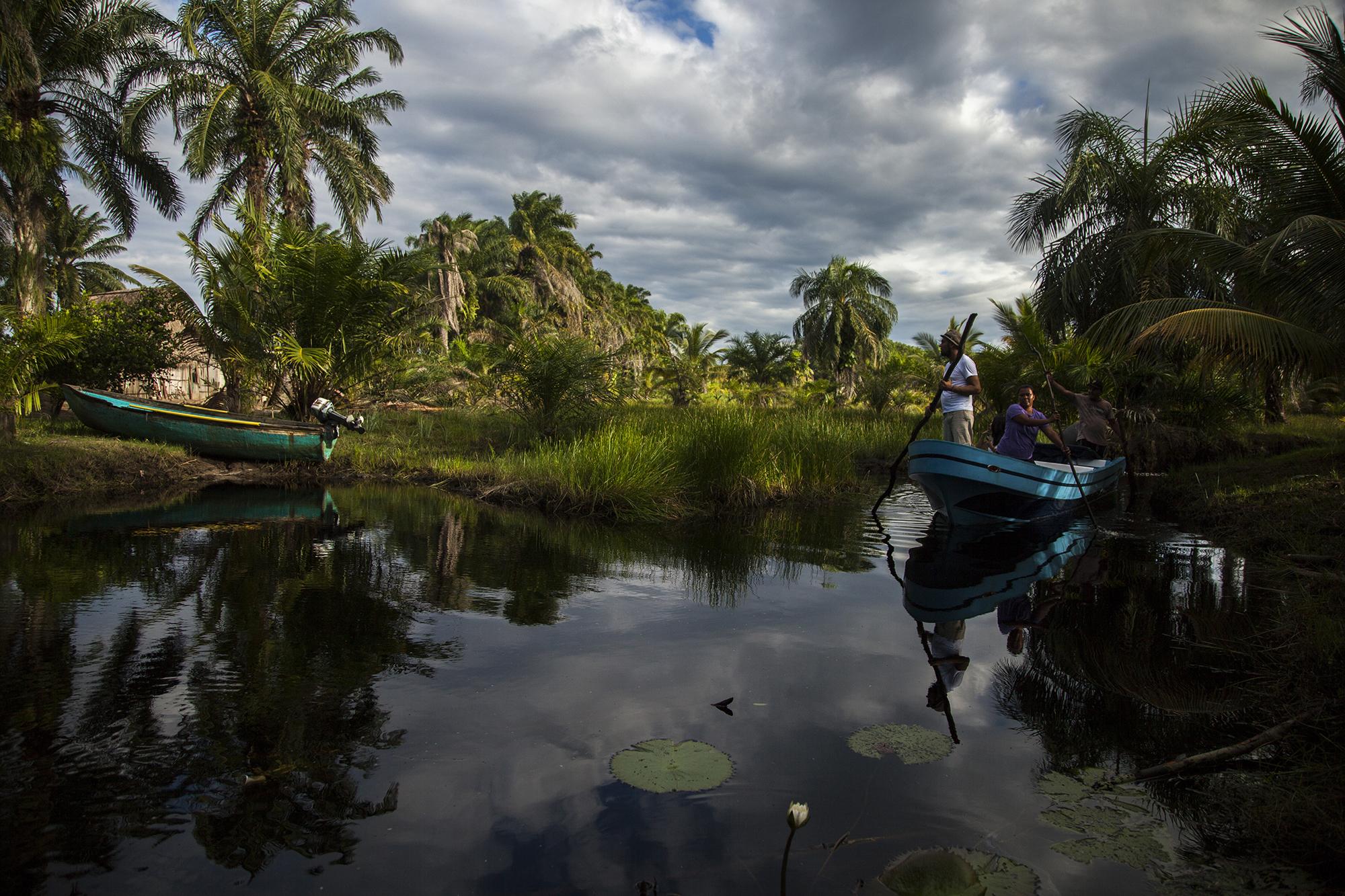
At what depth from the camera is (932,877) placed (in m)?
2.24

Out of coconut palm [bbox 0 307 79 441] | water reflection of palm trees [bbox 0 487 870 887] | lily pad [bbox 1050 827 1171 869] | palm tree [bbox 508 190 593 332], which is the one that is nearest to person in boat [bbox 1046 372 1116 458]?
water reflection of palm trees [bbox 0 487 870 887]

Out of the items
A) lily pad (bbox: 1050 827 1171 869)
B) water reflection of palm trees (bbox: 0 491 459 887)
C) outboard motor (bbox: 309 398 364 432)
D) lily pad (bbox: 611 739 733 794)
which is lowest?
water reflection of palm trees (bbox: 0 491 459 887)

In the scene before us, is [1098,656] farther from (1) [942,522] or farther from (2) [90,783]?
(1) [942,522]

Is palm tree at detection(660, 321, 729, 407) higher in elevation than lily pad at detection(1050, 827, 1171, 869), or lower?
higher

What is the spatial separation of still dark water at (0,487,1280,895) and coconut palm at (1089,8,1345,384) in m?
4.32

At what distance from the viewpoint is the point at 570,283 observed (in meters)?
39.8

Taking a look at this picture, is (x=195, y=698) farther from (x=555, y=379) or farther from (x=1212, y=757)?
(x=555, y=379)

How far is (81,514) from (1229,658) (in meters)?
11.4

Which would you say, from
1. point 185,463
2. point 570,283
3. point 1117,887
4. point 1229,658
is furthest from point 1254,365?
point 570,283

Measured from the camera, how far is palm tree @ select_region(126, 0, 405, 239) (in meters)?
19.0

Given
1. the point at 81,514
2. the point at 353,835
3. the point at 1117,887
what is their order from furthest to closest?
the point at 81,514, the point at 353,835, the point at 1117,887

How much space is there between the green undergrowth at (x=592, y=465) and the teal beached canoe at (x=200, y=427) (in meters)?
0.41

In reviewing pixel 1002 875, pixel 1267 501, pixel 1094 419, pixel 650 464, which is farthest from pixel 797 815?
pixel 1094 419

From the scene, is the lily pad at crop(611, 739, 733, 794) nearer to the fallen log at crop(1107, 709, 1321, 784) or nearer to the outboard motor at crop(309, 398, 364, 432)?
the fallen log at crop(1107, 709, 1321, 784)
